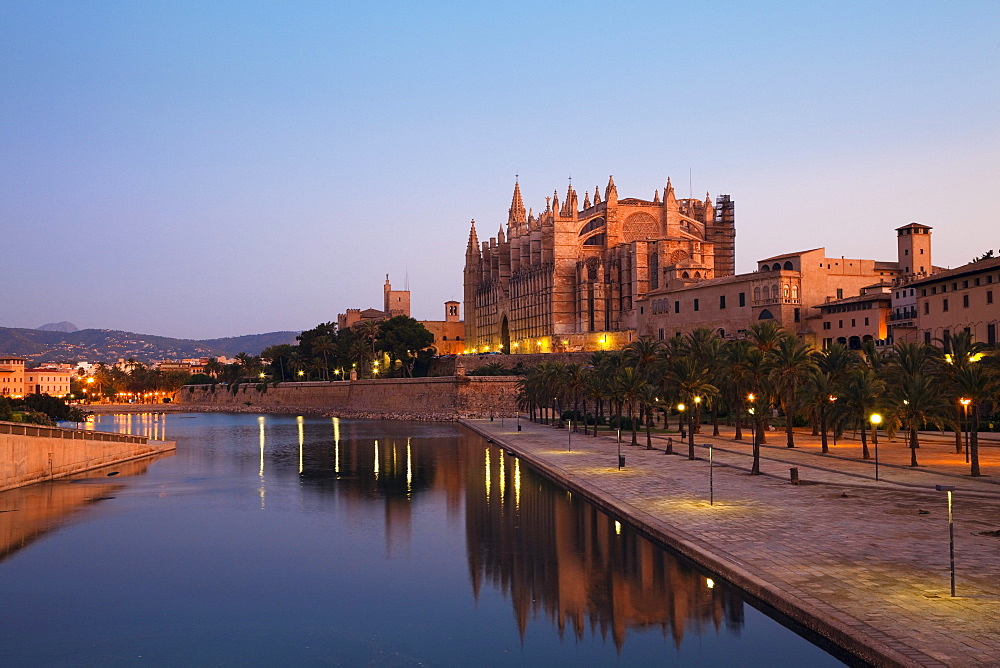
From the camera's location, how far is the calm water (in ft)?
48.0

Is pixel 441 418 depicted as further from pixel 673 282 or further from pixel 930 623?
pixel 930 623

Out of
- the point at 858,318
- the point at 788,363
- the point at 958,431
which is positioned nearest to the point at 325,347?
the point at 858,318

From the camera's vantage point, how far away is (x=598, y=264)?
9738cm

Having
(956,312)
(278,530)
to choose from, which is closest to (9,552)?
(278,530)

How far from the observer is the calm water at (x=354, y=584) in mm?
14641

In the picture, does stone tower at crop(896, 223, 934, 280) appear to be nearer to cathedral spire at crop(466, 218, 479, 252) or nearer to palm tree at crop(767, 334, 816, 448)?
palm tree at crop(767, 334, 816, 448)

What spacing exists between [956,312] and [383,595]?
45.7m

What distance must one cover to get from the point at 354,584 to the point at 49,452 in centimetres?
2174

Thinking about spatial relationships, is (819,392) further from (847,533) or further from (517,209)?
(517,209)

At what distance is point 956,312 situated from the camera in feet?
173

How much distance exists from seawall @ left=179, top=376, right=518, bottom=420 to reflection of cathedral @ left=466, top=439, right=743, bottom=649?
53369 millimetres

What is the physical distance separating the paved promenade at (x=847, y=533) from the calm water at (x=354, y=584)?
2.49 ft

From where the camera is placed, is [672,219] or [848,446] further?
[672,219]

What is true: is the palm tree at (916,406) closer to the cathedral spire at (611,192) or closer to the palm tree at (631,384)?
the palm tree at (631,384)
